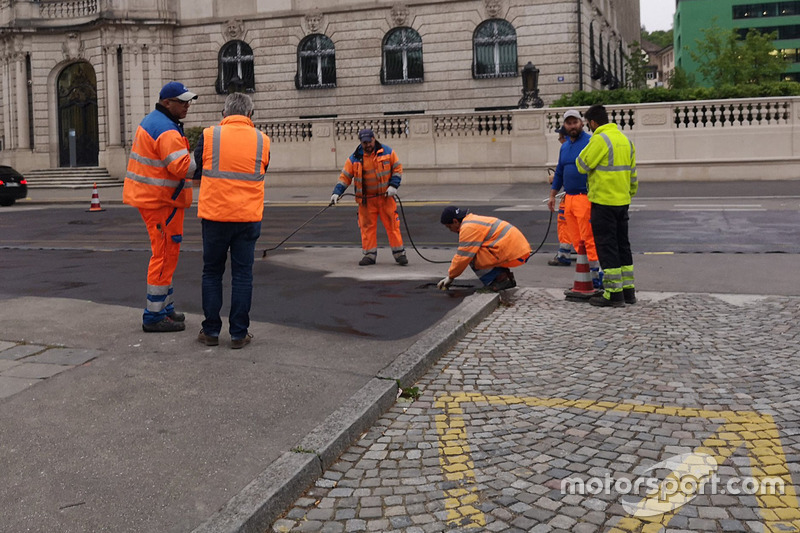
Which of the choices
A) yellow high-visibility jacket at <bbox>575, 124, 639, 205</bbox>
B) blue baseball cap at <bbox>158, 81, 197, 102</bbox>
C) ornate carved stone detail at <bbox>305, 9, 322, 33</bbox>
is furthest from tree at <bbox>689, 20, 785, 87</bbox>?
blue baseball cap at <bbox>158, 81, 197, 102</bbox>

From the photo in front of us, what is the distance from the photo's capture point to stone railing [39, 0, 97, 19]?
135ft

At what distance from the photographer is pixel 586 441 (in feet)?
15.5

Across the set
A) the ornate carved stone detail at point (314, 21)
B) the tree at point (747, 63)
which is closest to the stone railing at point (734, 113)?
the ornate carved stone detail at point (314, 21)

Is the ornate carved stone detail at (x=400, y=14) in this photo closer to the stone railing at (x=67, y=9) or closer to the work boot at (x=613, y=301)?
the stone railing at (x=67, y=9)

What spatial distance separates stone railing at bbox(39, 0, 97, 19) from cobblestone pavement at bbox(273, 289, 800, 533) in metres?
39.1

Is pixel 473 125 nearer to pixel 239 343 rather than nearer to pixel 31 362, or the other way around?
pixel 239 343

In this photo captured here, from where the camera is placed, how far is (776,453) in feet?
14.6

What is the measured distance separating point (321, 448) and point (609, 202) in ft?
16.8

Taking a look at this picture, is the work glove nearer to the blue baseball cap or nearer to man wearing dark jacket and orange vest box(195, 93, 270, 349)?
man wearing dark jacket and orange vest box(195, 93, 270, 349)

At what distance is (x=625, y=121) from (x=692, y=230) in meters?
14.0

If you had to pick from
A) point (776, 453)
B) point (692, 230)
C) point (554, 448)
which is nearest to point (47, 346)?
point (554, 448)

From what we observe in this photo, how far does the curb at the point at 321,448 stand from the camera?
3752 millimetres

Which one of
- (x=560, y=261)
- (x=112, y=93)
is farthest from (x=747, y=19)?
(x=560, y=261)

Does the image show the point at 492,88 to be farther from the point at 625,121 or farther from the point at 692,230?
the point at 692,230
